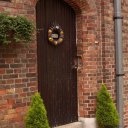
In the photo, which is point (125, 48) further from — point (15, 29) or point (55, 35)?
point (15, 29)

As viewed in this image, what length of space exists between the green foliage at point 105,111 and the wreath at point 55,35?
125 cm

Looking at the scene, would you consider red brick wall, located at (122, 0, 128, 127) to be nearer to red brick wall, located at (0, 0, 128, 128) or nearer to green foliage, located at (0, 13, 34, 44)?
red brick wall, located at (0, 0, 128, 128)

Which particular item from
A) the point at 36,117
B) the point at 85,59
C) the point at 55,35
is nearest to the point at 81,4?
A: the point at 55,35

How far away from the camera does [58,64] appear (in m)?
6.50

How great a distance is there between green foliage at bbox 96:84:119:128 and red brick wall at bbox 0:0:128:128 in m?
0.17

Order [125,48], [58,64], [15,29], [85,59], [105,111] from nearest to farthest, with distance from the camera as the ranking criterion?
[15,29] → [58,64] → [105,111] → [85,59] → [125,48]

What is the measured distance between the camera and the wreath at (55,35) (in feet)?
20.5

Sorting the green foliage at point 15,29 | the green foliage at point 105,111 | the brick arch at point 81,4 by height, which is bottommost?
the green foliage at point 105,111

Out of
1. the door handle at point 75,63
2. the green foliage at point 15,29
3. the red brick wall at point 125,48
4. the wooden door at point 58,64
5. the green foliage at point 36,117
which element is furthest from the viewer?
the red brick wall at point 125,48

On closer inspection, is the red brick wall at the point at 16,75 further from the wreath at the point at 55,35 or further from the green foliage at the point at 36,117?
the wreath at the point at 55,35

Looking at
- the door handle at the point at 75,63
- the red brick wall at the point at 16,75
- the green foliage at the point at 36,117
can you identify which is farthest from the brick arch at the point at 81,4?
the green foliage at the point at 36,117

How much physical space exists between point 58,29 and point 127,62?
6.72 ft

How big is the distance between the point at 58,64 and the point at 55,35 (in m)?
0.54

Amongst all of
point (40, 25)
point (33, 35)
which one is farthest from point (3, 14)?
point (40, 25)
